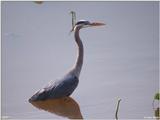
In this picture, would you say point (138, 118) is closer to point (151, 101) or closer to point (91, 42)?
point (151, 101)

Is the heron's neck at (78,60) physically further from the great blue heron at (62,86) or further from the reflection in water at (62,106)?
the reflection in water at (62,106)

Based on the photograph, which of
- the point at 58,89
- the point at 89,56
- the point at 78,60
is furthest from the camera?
the point at 89,56

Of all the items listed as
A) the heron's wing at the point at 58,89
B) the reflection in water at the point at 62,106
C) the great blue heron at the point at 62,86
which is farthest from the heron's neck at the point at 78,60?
the reflection in water at the point at 62,106

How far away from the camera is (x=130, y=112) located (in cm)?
423

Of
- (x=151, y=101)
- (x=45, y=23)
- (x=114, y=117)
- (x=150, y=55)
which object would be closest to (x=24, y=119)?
(x=114, y=117)

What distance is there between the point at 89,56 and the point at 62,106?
1.29 meters

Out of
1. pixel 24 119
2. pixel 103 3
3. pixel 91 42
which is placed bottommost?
pixel 24 119

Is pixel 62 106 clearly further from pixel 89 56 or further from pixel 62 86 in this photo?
pixel 89 56

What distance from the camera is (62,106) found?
4.48 m

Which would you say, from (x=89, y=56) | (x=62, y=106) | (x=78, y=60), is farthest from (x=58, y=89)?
(x=89, y=56)

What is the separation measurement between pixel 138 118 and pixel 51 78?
1237 mm

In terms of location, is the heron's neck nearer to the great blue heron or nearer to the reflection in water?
the great blue heron

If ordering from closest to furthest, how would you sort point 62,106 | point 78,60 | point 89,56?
point 62,106 → point 78,60 → point 89,56

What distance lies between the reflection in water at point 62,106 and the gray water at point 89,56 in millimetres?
27
